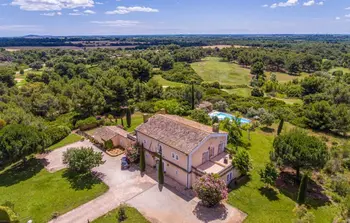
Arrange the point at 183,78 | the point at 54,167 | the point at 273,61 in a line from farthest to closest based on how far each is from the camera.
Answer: the point at 273,61, the point at 183,78, the point at 54,167

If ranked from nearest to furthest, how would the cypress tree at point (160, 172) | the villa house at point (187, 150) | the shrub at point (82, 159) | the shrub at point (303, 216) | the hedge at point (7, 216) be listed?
the shrub at point (303, 216)
the hedge at point (7, 216)
the villa house at point (187, 150)
the cypress tree at point (160, 172)
the shrub at point (82, 159)

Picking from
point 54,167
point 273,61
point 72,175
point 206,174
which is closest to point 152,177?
point 206,174

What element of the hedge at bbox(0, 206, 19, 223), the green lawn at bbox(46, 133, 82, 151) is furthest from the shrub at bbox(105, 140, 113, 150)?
the hedge at bbox(0, 206, 19, 223)

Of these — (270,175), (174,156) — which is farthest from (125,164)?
(270,175)

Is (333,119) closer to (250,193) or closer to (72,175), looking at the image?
(250,193)

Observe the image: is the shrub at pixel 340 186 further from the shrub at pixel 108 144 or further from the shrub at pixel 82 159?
the shrub at pixel 108 144

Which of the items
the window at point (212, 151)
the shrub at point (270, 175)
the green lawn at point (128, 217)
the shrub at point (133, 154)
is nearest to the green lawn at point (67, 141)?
the shrub at point (133, 154)
